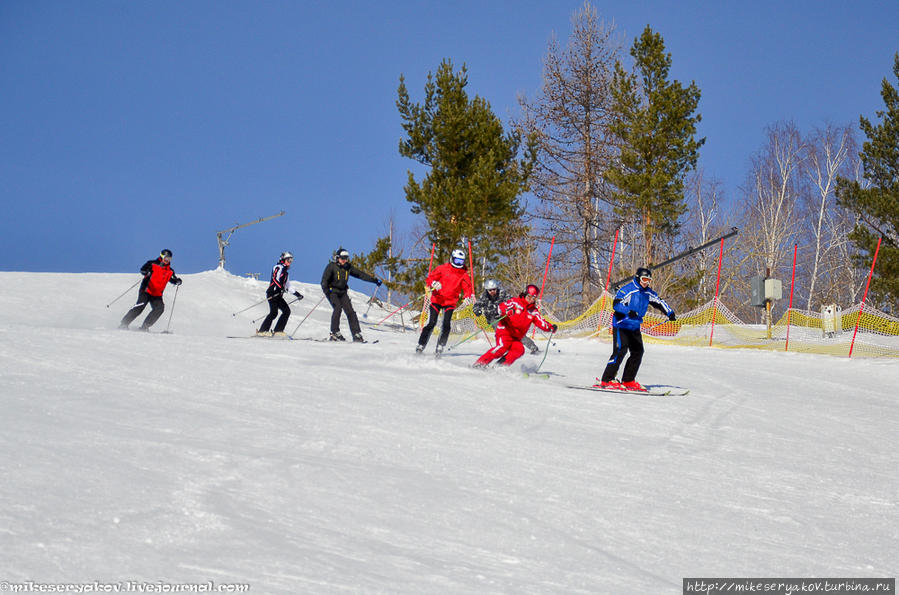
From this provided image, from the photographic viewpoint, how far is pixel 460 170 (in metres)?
24.8

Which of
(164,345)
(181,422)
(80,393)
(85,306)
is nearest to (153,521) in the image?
(181,422)

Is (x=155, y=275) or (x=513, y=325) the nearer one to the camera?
(x=513, y=325)

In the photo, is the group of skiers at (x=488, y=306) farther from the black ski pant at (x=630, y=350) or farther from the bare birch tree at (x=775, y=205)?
the bare birch tree at (x=775, y=205)

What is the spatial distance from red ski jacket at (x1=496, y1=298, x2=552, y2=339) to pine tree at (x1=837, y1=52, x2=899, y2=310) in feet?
49.8

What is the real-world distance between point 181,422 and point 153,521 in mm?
1892

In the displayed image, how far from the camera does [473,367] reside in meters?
9.82

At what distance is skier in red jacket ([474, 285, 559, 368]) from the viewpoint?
10.1 meters

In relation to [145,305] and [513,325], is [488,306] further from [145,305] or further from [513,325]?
[145,305]

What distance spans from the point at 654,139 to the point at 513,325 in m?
16.8

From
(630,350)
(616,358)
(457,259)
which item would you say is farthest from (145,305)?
(630,350)

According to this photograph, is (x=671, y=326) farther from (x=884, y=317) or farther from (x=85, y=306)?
(x=85, y=306)

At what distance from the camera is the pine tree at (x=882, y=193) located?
21156mm

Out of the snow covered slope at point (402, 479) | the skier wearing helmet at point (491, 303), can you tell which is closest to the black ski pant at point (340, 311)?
the skier wearing helmet at point (491, 303)

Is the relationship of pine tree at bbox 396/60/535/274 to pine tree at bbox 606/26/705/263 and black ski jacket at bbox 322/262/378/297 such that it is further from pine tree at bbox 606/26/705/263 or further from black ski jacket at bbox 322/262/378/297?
black ski jacket at bbox 322/262/378/297
